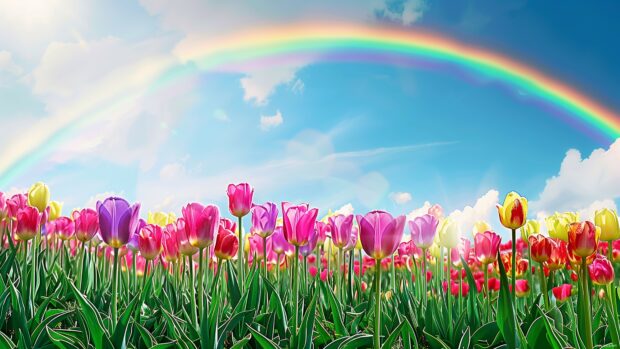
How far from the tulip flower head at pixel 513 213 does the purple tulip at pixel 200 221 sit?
1567 millimetres

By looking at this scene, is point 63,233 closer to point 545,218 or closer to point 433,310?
point 433,310

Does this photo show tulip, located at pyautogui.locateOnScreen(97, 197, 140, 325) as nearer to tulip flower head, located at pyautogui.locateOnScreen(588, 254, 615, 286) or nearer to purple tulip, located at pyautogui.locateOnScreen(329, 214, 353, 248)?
purple tulip, located at pyautogui.locateOnScreen(329, 214, 353, 248)

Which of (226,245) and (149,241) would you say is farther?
(149,241)

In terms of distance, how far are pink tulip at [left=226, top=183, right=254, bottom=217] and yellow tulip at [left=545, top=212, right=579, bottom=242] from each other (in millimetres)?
2233

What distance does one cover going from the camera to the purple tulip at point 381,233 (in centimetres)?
230

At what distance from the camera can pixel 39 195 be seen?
15.4 feet

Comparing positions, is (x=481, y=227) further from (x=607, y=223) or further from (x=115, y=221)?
(x=115, y=221)

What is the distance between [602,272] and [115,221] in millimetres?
2817

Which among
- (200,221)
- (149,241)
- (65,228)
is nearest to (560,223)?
(200,221)

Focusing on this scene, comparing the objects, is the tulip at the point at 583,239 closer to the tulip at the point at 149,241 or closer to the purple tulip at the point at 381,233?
the purple tulip at the point at 381,233

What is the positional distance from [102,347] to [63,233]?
3.51m

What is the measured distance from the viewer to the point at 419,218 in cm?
427

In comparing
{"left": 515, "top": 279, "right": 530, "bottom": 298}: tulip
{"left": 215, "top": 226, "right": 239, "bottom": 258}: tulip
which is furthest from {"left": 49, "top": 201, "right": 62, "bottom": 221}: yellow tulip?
{"left": 515, "top": 279, "right": 530, "bottom": 298}: tulip

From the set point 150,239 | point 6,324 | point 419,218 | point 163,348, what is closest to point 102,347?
point 163,348
